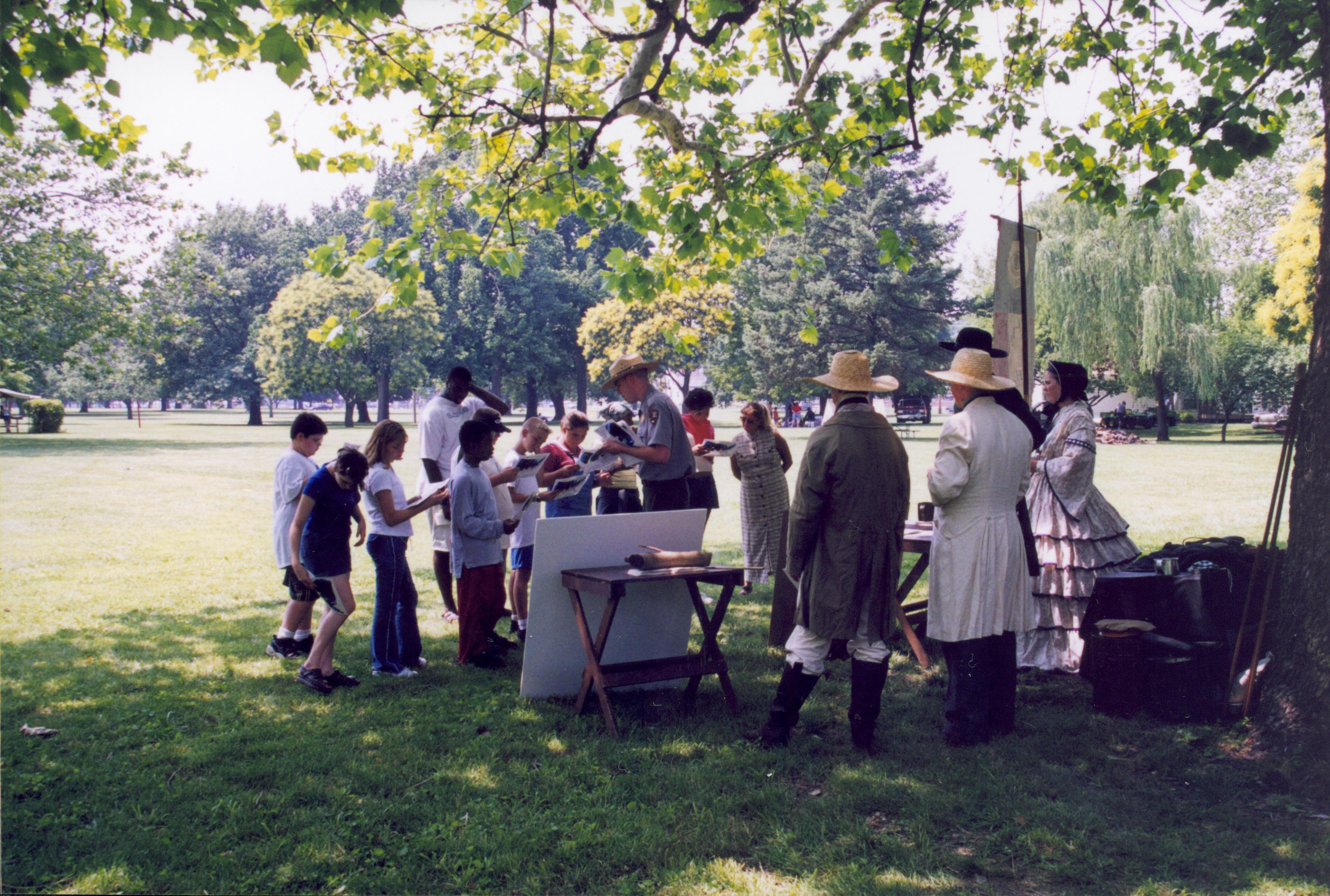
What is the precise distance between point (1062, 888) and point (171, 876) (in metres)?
3.46

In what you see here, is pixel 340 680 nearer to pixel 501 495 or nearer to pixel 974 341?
pixel 501 495

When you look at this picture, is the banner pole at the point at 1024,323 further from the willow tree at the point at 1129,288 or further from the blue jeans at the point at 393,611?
the willow tree at the point at 1129,288

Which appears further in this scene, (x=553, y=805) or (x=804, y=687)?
(x=804, y=687)

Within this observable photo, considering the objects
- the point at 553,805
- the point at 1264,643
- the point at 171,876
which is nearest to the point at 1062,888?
the point at 553,805

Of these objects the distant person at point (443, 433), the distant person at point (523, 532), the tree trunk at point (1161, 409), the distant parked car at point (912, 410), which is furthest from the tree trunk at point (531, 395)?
the distant person at point (443, 433)

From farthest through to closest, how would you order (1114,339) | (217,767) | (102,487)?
1. (1114,339)
2. (102,487)
3. (217,767)

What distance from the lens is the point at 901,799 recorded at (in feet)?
13.8

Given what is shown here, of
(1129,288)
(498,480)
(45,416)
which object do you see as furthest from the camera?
(45,416)

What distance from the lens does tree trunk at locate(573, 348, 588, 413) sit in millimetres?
63625

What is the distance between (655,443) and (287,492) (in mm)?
2628

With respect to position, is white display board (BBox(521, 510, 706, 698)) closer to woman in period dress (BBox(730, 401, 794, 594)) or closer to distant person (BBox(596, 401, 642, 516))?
distant person (BBox(596, 401, 642, 516))

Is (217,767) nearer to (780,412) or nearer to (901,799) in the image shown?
(901,799)

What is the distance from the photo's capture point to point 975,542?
4.76 metres

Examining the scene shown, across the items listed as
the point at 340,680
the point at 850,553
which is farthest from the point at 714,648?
the point at 340,680
